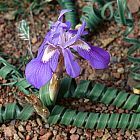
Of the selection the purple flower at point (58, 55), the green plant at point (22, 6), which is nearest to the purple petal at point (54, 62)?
the purple flower at point (58, 55)

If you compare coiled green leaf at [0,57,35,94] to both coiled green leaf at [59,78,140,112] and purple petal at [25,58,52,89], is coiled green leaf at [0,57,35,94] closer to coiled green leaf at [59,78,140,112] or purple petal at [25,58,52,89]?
coiled green leaf at [59,78,140,112]

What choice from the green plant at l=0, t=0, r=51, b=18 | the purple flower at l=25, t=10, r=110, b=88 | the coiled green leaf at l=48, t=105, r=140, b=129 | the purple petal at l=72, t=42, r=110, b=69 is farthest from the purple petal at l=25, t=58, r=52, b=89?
the green plant at l=0, t=0, r=51, b=18

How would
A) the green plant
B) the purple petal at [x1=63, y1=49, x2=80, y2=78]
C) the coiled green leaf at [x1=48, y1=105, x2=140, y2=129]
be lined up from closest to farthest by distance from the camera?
the purple petal at [x1=63, y1=49, x2=80, y2=78] → the coiled green leaf at [x1=48, y1=105, x2=140, y2=129] → the green plant

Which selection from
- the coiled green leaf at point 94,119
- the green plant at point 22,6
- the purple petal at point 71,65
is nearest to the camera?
the purple petal at point 71,65

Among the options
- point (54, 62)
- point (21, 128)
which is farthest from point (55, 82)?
point (21, 128)

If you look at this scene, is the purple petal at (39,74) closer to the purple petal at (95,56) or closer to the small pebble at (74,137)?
the purple petal at (95,56)

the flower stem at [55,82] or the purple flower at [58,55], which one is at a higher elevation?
the purple flower at [58,55]

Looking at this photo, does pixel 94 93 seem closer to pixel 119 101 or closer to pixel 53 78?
pixel 119 101

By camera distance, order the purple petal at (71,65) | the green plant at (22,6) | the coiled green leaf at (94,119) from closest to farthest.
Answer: the purple petal at (71,65) < the coiled green leaf at (94,119) < the green plant at (22,6)
